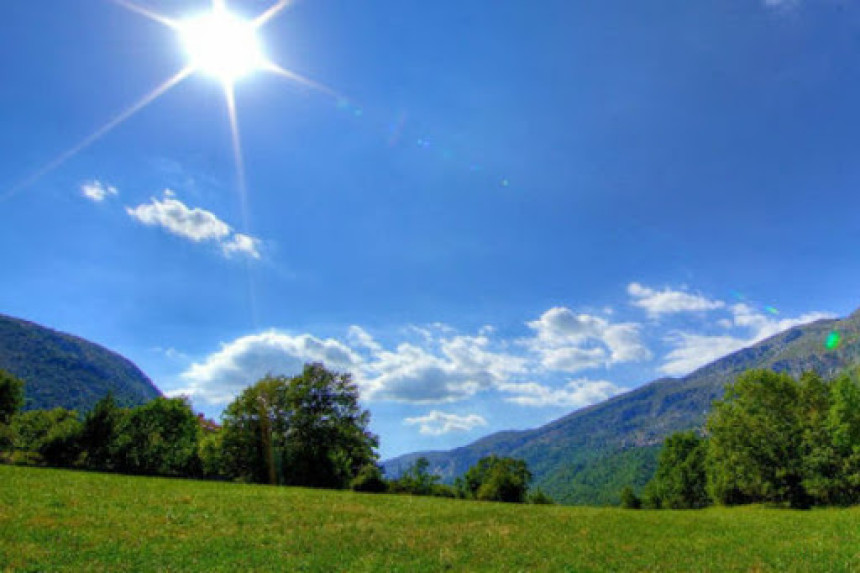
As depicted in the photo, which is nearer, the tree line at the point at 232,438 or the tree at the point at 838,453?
the tree at the point at 838,453

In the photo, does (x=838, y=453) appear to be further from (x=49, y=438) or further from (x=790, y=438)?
(x=49, y=438)

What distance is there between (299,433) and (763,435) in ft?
227

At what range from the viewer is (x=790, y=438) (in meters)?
61.8

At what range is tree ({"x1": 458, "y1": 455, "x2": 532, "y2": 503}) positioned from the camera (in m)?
85.1

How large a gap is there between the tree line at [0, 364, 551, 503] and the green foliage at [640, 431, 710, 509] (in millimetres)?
69789

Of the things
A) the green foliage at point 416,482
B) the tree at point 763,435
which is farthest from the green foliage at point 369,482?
the tree at point 763,435

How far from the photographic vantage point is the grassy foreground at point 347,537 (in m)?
17.4

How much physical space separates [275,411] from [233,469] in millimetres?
10182

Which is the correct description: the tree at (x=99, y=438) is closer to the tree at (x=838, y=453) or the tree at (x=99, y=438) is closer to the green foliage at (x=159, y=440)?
the green foliage at (x=159, y=440)

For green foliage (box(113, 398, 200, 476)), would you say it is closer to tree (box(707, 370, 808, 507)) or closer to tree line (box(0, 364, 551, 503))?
tree line (box(0, 364, 551, 503))

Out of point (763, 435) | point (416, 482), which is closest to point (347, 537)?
point (763, 435)

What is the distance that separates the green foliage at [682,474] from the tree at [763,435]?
36685 mm

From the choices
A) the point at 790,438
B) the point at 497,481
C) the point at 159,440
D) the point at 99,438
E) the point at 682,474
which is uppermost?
the point at 99,438

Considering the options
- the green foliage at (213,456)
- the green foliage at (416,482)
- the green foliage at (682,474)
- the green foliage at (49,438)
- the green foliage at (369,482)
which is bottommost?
the green foliage at (682,474)
